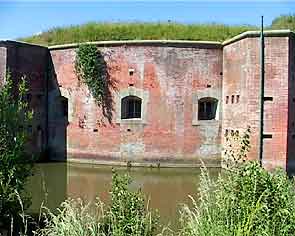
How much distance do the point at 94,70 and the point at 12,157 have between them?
31.5 ft

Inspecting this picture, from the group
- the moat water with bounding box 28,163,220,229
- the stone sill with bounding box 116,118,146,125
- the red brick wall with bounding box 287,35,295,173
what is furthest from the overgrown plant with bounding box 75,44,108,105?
the red brick wall with bounding box 287,35,295,173

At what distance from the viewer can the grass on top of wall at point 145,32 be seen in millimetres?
15852

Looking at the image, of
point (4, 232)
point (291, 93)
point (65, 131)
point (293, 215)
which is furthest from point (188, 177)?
point (293, 215)

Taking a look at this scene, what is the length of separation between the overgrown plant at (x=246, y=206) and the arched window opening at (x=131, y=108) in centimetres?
1085

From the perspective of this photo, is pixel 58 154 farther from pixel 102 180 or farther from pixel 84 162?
pixel 102 180

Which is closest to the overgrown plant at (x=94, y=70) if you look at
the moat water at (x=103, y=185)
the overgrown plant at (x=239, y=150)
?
the moat water at (x=103, y=185)

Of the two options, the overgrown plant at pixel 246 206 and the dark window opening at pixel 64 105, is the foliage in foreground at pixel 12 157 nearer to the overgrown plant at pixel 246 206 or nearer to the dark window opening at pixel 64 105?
the overgrown plant at pixel 246 206

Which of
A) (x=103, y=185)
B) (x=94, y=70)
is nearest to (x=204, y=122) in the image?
(x=94, y=70)

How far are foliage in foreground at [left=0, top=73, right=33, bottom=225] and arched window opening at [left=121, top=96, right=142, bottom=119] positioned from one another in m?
9.05

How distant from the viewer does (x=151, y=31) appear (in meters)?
16.3

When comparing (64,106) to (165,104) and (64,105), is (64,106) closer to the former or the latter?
(64,105)

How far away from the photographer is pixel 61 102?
1597 cm

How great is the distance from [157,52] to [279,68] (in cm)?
395

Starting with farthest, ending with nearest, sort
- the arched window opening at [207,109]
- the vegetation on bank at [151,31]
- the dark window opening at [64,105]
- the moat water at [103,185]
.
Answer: the dark window opening at [64,105], the vegetation on bank at [151,31], the arched window opening at [207,109], the moat water at [103,185]
